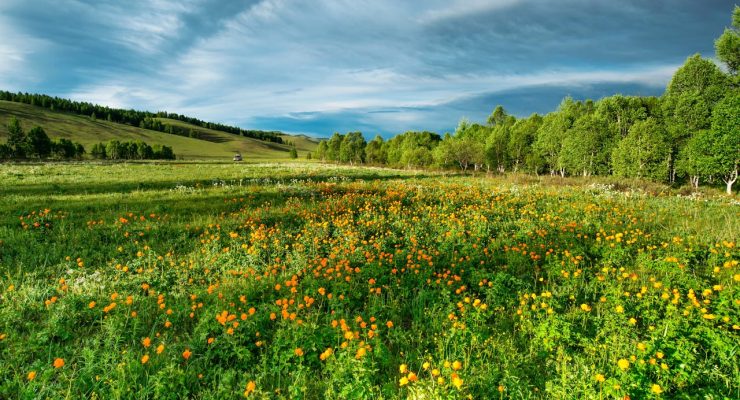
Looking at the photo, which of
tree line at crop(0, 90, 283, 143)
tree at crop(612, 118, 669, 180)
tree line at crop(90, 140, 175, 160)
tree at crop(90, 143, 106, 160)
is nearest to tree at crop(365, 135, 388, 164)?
tree at crop(612, 118, 669, 180)

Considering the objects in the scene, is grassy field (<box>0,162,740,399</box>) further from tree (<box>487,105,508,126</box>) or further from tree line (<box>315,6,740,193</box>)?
tree (<box>487,105,508,126</box>)

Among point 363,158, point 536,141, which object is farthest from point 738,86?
point 363,158

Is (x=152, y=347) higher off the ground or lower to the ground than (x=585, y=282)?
lower

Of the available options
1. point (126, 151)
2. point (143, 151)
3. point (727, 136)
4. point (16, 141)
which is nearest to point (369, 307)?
point (727, 136)

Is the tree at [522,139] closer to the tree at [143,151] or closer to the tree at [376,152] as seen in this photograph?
the tree at [376,152]

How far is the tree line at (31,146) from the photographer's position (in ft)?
235

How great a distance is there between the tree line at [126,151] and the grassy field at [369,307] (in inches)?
4268

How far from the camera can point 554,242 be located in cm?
839

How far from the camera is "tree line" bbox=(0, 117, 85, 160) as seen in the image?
7158 centimetres

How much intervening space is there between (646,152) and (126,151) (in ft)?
409

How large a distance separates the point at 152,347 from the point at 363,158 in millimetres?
88561

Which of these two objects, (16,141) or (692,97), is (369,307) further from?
(16,141)

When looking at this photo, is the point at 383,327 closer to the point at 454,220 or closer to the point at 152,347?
the point at 152,347

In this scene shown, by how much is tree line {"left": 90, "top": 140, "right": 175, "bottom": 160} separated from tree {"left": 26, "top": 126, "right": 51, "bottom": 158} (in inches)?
569
